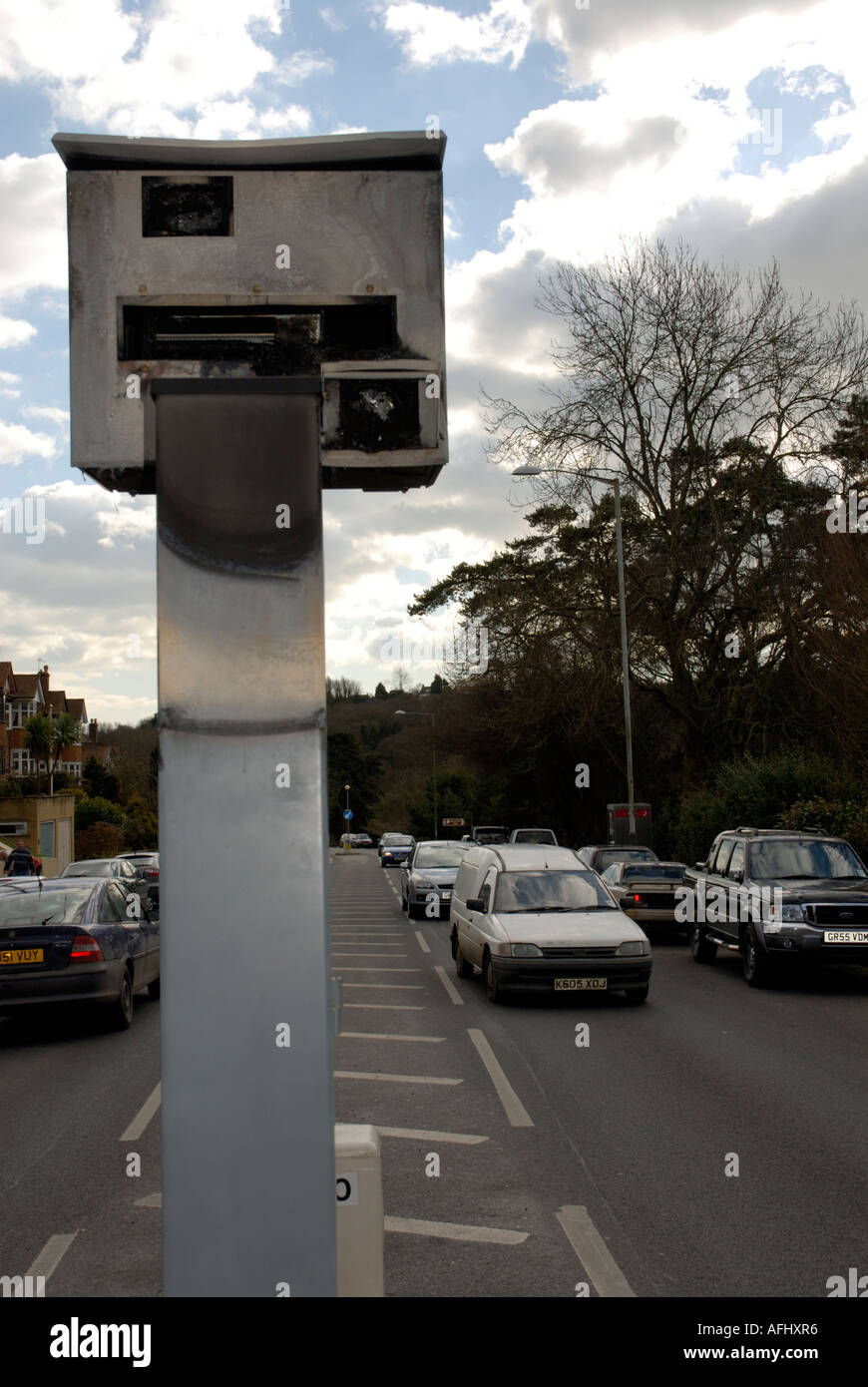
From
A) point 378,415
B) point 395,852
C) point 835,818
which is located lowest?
point 395,852

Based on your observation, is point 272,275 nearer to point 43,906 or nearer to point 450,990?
point 43,906

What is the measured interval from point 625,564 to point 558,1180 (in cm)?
2864

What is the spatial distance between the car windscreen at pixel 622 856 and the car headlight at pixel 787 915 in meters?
10.6

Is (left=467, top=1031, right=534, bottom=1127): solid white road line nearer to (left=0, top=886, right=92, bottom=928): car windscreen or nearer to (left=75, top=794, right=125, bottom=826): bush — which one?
(left=0, top=886, right=92, bottom=928): car windscreen

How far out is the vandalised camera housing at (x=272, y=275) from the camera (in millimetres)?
3410

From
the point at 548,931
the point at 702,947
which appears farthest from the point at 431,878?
the point at 548,931

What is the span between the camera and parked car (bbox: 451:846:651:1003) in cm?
1280

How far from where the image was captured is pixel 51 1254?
17.5 feet

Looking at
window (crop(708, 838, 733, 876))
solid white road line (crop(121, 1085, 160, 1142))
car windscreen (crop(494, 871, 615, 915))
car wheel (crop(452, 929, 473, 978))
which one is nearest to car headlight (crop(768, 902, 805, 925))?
car windscreen (crop(494, 871, 615, 915))

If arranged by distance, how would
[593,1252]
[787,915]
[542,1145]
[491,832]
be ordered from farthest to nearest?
[491,832] → [787,915] → [542,1145] → [593,1252]

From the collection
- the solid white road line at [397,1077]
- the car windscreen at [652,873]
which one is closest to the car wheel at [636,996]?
the solid white road line at [397,1077]

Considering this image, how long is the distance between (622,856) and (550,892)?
1165 cm
